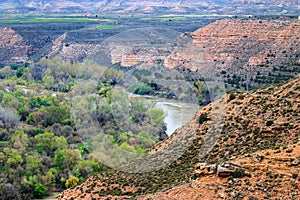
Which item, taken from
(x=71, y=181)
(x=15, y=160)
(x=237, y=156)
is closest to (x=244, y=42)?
(x=15, y=160)

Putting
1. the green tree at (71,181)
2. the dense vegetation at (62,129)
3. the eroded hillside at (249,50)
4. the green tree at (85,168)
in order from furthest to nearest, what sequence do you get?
the eroded hillside at (249,50), the green tree at (85,168), the green tree at (71,181), the dense vegetation at (62,129)

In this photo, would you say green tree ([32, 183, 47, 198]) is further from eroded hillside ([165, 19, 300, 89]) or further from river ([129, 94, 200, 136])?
eroded hillside ([165, 19, 300, 89])

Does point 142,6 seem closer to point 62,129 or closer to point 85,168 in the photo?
point 62,129

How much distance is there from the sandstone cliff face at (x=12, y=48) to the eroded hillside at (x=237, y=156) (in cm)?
5863

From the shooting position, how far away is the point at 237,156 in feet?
60.5

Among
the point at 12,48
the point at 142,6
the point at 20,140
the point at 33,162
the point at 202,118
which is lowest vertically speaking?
the point at 142,6

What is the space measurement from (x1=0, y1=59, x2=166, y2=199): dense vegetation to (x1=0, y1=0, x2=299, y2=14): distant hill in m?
58.0

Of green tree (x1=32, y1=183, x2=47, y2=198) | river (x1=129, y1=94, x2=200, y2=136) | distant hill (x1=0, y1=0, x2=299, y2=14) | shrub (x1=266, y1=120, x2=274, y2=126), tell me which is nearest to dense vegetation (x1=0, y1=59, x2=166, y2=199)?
green tree (x1=32, y1=183, x2=47, y2=198)

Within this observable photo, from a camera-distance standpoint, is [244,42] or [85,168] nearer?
[85,168]

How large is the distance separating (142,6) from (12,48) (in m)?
53.6

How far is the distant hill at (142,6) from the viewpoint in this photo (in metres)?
111

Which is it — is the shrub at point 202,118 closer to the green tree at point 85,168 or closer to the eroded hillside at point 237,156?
the eroded hillside at point 237,156

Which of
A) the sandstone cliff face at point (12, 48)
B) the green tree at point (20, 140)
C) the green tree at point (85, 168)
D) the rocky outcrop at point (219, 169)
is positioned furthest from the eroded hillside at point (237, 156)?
the sandstone cliff face at point (12, 48)

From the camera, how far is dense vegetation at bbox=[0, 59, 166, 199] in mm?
21547
